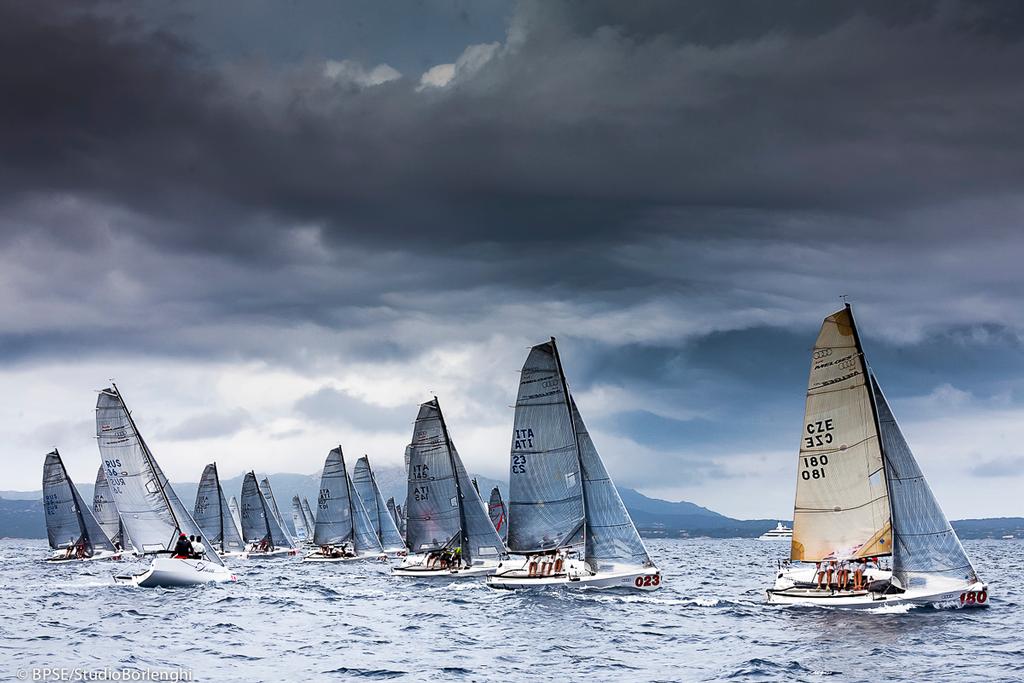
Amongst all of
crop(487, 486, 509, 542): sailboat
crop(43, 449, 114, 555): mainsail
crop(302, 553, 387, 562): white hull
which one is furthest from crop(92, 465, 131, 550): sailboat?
crop(487, 486, 509, 542): sailboat

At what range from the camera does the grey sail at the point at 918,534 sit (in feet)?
135

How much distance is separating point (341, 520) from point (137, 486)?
1749 inches

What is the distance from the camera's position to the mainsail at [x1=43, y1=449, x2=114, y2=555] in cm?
10888

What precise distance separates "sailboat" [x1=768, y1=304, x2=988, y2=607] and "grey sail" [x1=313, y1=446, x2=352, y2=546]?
64.6 meters

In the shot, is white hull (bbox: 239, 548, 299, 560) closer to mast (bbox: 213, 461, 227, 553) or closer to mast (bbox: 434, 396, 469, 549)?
mast (bbox: 213, 461, 227, 553)

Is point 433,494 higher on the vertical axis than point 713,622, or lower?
higher

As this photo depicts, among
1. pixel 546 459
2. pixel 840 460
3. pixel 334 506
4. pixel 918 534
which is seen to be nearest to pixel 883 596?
pixel 918 534

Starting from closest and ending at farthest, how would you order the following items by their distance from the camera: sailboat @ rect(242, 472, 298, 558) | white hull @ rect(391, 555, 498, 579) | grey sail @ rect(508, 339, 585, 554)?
grey sail @ rect(508, 339, 585, 554)
white hull @ rect(391, 555, 498, 579)
sailboat @ rect(242, 472, 298, 558)

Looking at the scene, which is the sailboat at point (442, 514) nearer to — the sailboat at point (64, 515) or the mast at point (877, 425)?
the mast at point (877, 425)

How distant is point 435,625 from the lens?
4256 cm

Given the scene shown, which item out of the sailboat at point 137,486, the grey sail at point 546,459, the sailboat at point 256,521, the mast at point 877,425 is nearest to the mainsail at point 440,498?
the grey sail at point 546,459

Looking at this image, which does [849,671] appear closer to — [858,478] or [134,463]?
[858,478]

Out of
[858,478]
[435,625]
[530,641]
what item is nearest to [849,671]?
[530,641]

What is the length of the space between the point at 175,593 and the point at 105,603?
5.26 meters
